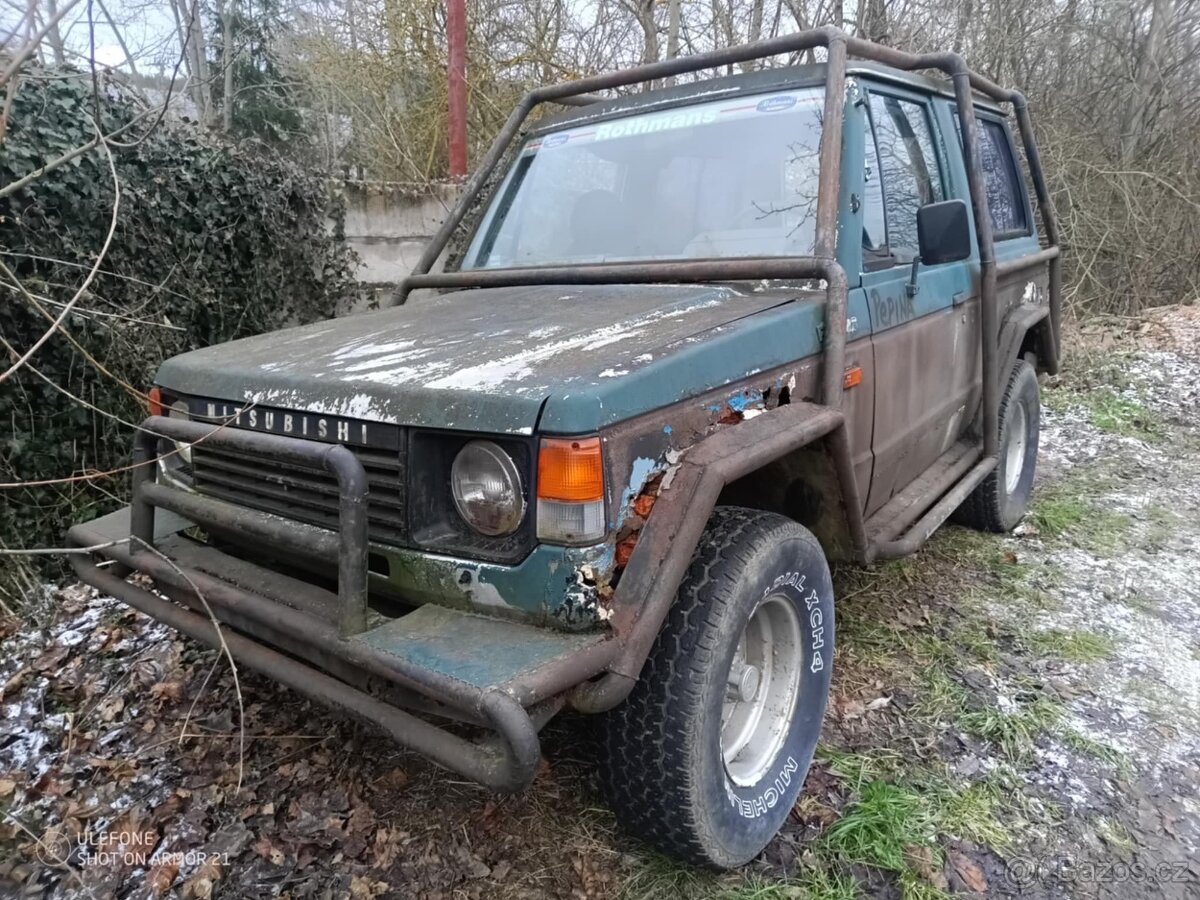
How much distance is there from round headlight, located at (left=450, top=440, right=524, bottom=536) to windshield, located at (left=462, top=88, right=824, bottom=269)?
131cm

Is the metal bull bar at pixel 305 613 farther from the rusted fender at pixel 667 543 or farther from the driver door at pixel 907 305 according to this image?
the driver door at pixel 907 305

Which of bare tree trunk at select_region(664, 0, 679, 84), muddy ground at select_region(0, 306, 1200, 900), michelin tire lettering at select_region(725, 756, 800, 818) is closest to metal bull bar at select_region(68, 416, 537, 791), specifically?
muddy ground at select_region(0, 306, 1200, 900)

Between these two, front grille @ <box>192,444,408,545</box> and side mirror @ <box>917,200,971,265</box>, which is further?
Result: side mirror @ <box>917,200,971,265</box>

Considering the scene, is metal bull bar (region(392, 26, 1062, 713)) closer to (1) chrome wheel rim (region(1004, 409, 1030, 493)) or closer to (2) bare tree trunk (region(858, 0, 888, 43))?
(1) chrome wheel rim (region(1004, 409, 1030, 493))

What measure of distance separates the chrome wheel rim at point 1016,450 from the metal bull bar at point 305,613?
146 inches

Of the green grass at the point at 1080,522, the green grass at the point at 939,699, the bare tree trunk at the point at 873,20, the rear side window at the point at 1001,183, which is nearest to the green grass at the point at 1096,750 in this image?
the green grass at the point at 939,699

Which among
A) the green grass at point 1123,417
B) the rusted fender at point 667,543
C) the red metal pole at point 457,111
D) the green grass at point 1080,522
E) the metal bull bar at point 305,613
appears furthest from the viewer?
the red metal pole at point 457,111

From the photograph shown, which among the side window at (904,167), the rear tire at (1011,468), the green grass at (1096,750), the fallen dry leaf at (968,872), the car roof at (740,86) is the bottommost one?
the fallen dry leaf at (968,872)

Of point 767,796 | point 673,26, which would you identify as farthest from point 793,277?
point 673,26

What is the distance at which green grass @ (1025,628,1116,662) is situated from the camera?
11.1 feet

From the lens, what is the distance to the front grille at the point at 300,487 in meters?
1.98

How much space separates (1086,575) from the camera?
4.12 m

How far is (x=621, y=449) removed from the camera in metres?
1.88

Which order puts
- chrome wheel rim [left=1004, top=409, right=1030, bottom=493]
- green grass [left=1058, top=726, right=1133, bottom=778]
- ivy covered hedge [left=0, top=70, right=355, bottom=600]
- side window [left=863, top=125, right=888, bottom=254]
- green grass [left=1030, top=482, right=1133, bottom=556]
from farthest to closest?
chrome wheel rim [left=1004, top=409, right=1030, bottom=493] → green grass [left=1030, top=482, right=1133, bottom=556] → ivy covered hedge [left=0, top=70, right=355, bottom=600] → side window [left=863, top=125, right=888, bottom=254] → green grass [left=1058, top=726, right=1133, bottom=778]
